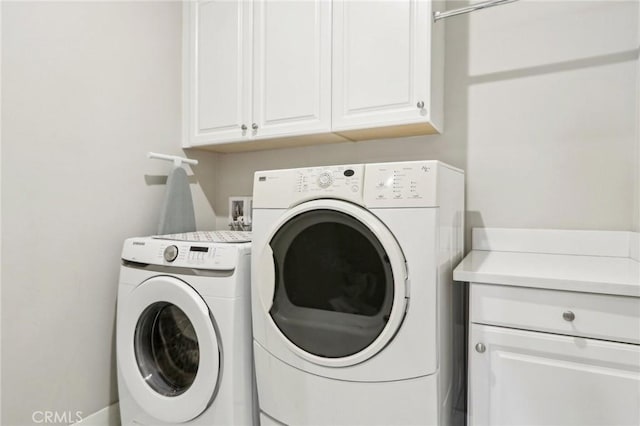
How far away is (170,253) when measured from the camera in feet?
4.95

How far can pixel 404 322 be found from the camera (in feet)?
3.82

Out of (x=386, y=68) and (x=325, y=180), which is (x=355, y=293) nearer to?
(x=325, y=180)

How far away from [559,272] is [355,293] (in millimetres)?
637

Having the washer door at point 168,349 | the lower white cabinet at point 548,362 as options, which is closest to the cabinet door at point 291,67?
the washer door at point 168,349

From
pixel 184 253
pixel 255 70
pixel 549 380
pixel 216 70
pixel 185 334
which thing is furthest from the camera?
pixel 216 70

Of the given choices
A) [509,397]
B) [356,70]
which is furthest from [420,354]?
[356,70]

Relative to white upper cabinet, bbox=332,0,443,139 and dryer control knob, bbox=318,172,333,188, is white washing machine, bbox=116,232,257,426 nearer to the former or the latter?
dryer control knob, bbox=318,172,333,188

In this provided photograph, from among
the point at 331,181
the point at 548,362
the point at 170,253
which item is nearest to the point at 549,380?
the point at 548,362

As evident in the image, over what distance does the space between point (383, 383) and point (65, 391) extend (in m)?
1.35

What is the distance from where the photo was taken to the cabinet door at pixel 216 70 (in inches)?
75.5

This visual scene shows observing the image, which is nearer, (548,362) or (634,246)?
(548,362)

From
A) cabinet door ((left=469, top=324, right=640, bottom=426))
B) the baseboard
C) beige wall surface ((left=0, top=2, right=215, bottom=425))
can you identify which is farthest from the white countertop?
the baseboard

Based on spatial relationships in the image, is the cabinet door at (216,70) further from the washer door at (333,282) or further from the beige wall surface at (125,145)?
the washer door at (333,282)

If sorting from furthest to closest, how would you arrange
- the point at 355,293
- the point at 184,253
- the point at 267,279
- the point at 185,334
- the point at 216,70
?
the point at 216,70 → the point at 185,334 → the point at 184,253 → the point at 267,279 → the point at 355,293
